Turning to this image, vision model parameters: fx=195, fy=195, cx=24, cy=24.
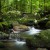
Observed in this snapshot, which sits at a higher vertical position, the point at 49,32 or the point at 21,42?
the point at 49,32

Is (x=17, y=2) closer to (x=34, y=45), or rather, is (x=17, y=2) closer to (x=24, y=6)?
(x=24, y=6)

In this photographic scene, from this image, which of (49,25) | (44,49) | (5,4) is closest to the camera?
(44,49)

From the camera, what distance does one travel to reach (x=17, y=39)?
42.1 ft

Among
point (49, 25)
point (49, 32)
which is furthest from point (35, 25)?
point (49, 32)

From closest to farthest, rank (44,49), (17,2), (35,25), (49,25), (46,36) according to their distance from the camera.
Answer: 1. (44,49)
2. (46,36)
3. (49,25)
4. (35,25)
5. (17,2)

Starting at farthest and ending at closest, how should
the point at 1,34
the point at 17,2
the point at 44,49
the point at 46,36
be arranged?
1. the point at 17,2
2. the point at 1,34
3. the point at 46,36
4. the point at 44,49

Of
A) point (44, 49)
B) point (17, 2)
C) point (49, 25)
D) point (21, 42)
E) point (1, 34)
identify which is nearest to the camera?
point (44, 49)

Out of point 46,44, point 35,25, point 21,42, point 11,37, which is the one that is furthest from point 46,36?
point 35,25

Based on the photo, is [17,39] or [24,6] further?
[24,6]

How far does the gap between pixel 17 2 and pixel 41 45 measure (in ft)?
69.8

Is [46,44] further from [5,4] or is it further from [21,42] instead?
[5,4]

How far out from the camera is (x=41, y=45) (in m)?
10.2

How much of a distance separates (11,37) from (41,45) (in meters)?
3.56

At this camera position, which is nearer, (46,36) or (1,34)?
(46,36)
